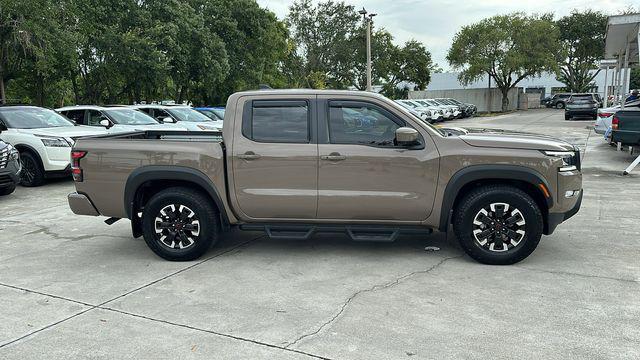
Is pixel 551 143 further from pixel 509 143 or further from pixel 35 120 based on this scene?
pixel 35 120

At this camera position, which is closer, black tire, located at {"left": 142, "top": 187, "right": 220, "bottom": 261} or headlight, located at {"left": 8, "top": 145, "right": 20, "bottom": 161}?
black tire, located at {"left": 142, "top": 187, "right": 220, "bottom": 261}

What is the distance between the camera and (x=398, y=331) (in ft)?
12.5

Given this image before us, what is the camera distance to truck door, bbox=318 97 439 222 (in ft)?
16.8

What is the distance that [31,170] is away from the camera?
10484 millimetres

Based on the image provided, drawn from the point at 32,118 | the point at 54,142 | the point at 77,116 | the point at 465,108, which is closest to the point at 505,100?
the point at 465,108

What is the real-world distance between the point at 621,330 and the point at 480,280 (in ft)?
4.20

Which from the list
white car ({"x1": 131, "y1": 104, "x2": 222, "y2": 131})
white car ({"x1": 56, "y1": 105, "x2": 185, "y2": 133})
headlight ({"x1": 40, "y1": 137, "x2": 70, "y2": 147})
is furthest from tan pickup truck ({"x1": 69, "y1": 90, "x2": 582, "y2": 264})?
white car ({"x1": 131, "y1": 104, "x2": 222, "y2": 131})

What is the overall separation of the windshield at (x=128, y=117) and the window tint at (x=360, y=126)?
8.64m

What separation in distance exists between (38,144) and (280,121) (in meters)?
7.11

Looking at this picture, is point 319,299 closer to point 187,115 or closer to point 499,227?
point 499,227

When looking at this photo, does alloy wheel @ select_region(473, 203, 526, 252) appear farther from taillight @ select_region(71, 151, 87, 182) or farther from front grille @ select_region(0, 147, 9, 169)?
front grille @ select_region(0, 147, 9, 169)

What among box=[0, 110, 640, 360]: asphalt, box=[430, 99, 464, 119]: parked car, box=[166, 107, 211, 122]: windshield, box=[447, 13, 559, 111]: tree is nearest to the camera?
box=[0, 110, 640, 360]: asphalt

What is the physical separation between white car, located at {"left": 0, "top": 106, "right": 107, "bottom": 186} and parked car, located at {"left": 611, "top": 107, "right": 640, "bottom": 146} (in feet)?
38.3

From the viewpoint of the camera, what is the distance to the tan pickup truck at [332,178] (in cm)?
507
